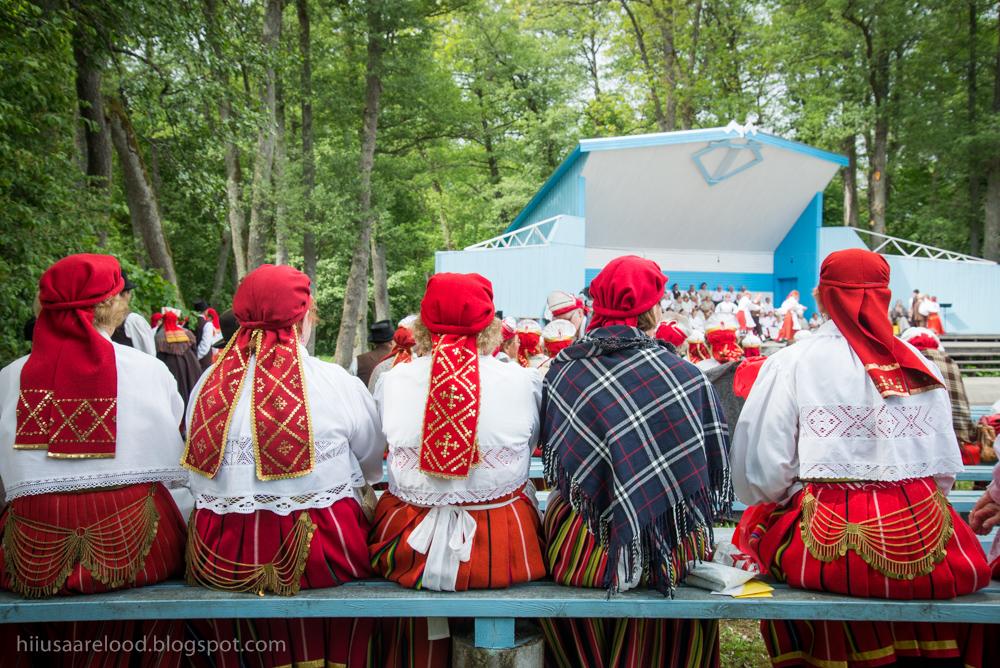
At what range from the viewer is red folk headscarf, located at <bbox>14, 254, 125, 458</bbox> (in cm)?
236

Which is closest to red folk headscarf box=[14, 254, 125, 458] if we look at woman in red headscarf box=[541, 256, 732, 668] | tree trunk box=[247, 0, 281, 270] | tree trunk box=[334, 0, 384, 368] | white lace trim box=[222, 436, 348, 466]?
white lace trim box=[222, 436, 348, 466]

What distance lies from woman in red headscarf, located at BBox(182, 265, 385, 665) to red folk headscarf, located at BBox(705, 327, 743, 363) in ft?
16.6

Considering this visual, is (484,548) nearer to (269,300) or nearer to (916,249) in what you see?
(269,300)

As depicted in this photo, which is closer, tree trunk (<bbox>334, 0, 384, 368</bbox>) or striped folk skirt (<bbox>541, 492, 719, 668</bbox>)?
striped folk skirt (<bbox>541, 492, 719, 668</bbox>)

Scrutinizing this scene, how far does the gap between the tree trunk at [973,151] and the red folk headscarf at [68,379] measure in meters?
26.5

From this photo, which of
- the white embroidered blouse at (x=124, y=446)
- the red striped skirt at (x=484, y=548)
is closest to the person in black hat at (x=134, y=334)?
the white embroidered blouse at (x=124, y=446)

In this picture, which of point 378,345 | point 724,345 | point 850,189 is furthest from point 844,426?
point 850,189

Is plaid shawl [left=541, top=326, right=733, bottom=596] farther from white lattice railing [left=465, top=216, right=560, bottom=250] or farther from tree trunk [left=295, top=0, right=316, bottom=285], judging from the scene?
white lattice railing [left=465, top=216, right=560, bottom=250]

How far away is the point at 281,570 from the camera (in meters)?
2.38

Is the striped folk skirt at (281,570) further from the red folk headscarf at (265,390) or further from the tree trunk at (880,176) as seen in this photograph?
the tree trunk at (880,176)

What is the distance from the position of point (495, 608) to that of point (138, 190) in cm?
1049

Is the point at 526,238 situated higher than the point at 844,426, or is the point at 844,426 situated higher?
the point at 526,238

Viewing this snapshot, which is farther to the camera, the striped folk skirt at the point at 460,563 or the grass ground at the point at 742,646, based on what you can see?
the grass ground at the point at 742,646

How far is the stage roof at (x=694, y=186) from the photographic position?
1981cm
